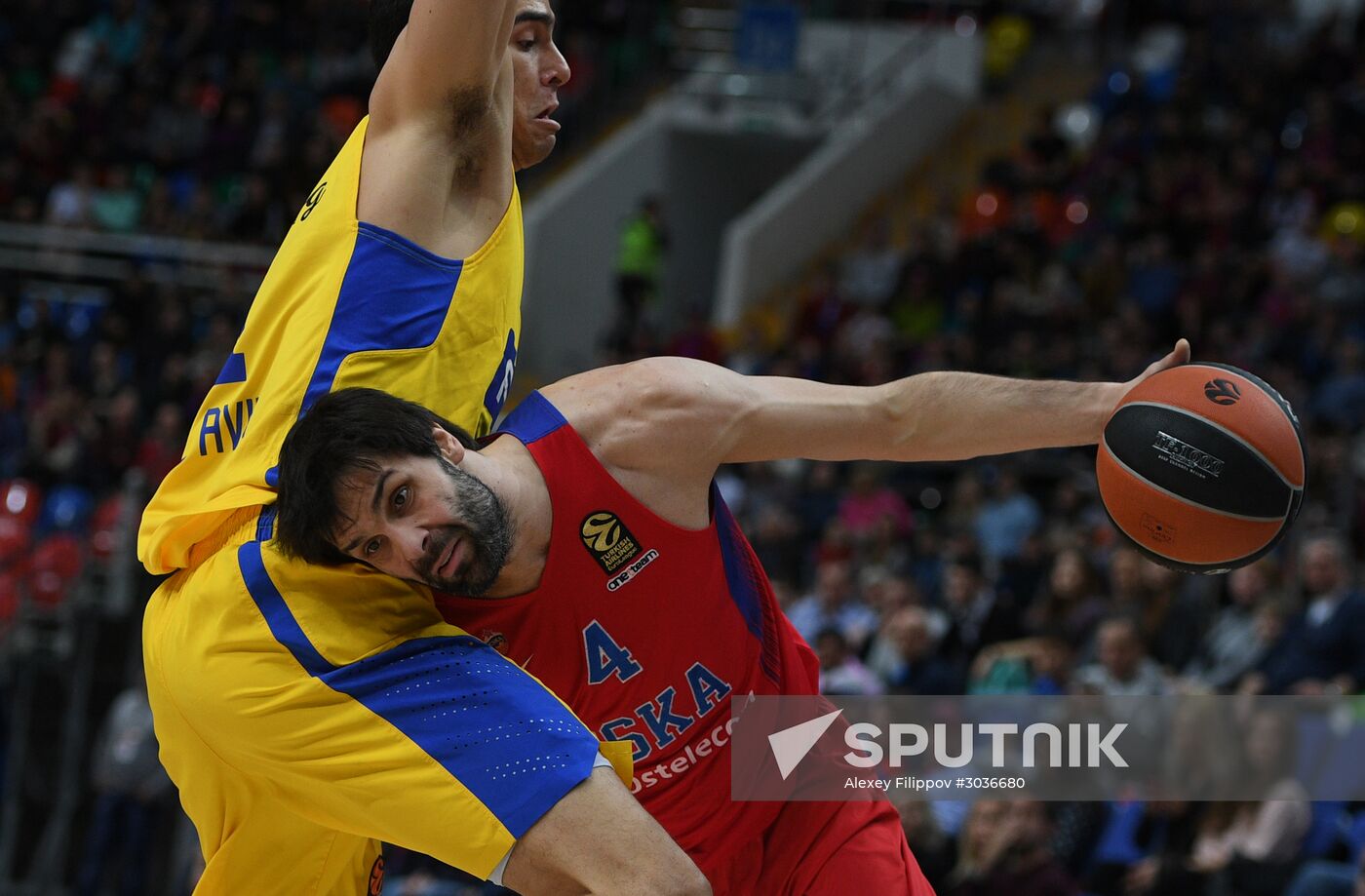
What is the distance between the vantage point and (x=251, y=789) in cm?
367

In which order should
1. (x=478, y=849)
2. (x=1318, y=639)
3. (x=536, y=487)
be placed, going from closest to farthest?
(x=478, y=849) → (x=536, y=487) → (x=1318, y=639)

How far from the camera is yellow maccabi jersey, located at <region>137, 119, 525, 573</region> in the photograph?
139 inches

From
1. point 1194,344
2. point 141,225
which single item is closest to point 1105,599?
point 1194,344

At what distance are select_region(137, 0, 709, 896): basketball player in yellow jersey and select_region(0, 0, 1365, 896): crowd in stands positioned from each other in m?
3.76

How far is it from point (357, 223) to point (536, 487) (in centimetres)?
65

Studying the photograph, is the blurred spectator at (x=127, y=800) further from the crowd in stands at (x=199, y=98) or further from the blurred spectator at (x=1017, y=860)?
the crowd in stands at (x=199, y=98)

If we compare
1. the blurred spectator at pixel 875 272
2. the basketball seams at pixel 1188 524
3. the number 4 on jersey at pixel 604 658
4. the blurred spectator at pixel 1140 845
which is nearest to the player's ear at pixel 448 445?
the number 4 on jersey at pixel 604 658

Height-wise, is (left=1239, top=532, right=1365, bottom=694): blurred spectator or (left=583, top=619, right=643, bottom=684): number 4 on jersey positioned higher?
(left=583, top=619, right=643, bottom=684): number 4 on jersey

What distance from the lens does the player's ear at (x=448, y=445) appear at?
3.37 metres

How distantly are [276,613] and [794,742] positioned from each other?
3.99ft

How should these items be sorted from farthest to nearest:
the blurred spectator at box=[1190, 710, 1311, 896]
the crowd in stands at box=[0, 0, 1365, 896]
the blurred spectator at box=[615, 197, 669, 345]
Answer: the blurred spectator at box=[615, 197, 669, 345], the crowd in stands at box=[0, 0, 1365, 896], the blurred spectator at box=[1190, 710, 1311, 896]

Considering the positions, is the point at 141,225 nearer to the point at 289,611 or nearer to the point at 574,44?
the point at 574,44

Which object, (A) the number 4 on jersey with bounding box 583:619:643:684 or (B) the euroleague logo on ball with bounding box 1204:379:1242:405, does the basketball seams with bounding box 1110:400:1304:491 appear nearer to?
(B) the euroleague logo on ball with bounding box 1204:379:1242:405

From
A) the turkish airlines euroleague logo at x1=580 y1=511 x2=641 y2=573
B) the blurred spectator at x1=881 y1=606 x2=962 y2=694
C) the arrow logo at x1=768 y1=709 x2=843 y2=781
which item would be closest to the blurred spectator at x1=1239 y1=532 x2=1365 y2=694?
the blurred spectator at x1=881 y1=606 x2=962 y2=694
